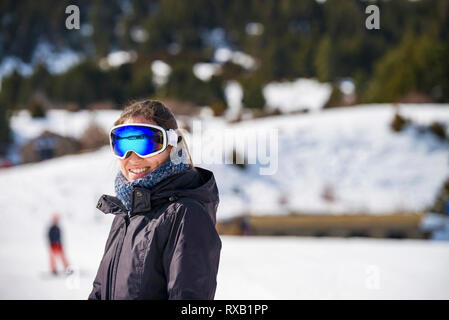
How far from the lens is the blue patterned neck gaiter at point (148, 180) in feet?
7.09

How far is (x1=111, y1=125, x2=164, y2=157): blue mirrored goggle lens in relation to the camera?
2248 mm

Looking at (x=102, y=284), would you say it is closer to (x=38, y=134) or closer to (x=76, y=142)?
(x=76, y=142)

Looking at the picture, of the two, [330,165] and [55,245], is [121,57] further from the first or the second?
[55,245]

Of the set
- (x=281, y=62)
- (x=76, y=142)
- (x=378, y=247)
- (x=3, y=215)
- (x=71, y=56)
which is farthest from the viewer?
(x=71, y=56)

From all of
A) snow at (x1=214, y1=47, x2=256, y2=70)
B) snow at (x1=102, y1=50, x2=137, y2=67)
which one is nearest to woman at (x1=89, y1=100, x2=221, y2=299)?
snow at (x1=102, y1=50, x2=137, y2=67)

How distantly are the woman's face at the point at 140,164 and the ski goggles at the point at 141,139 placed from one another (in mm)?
18

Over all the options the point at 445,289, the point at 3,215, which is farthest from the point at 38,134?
the point at 445,289

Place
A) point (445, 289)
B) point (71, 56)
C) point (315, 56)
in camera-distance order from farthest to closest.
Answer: point (71, 56) < point (315, 56) < point (445, 289)

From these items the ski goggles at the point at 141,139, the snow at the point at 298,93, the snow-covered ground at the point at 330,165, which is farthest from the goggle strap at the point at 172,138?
the snow at the point at 298,93

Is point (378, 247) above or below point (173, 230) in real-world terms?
below
